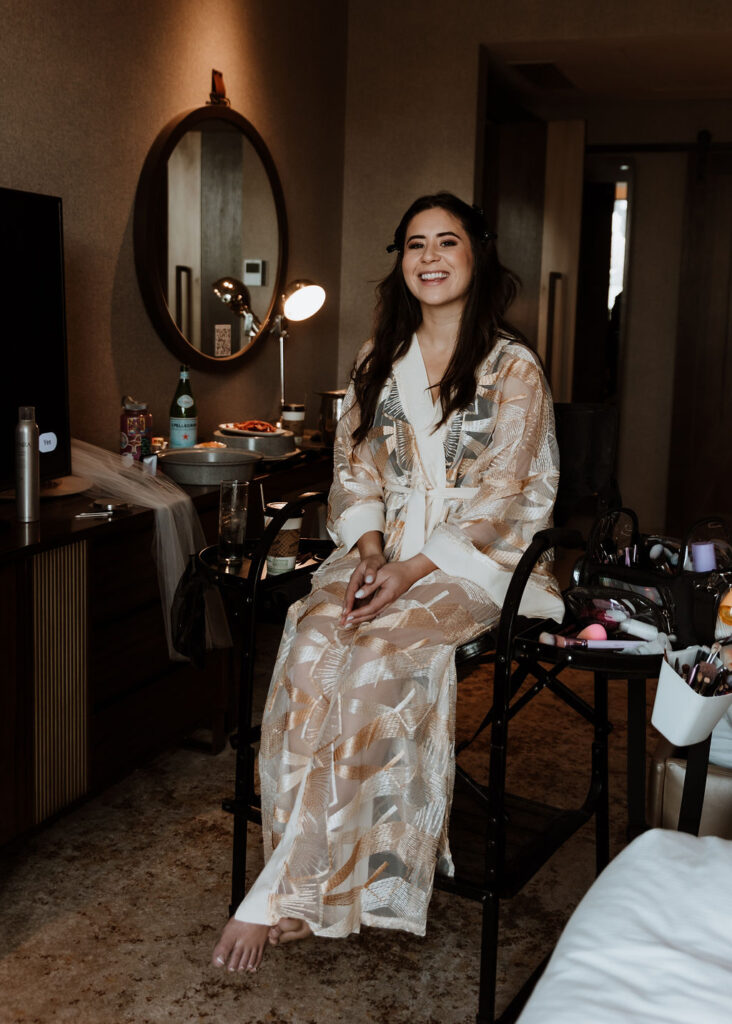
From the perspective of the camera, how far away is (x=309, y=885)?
1.71 meters

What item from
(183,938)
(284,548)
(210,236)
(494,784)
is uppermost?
(210,236)

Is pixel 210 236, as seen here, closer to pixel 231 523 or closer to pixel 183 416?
pixel 183 416

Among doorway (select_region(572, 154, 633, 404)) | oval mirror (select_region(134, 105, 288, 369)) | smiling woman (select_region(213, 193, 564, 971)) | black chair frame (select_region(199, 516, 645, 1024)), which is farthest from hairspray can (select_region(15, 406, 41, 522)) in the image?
doorway (select_region(572, 154, 633, 404))

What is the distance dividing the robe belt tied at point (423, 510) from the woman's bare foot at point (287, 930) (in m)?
0.75

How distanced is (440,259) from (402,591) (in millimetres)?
732

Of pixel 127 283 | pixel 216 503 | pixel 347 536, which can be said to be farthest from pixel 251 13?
pixel 347 536

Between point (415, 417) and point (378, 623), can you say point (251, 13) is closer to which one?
point (415, 417)

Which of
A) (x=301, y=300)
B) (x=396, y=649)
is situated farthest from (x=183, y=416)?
(x=396, y=649)

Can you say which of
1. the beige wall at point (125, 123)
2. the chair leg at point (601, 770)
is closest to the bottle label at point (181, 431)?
the beige wall at point (125, 123)

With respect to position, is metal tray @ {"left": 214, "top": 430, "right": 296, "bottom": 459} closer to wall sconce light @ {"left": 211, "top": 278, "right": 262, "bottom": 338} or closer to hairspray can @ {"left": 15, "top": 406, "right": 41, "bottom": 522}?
wall sconce light @ {"left": 211, "top": 278, "right": 262, "bottom": 338}

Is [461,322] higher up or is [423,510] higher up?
[461,322]

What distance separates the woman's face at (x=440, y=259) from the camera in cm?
224

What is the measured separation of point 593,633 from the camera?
172 centimetres

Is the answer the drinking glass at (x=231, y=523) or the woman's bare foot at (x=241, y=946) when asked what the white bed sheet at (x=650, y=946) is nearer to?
the woman's bare foot at (x=241, y=946)
